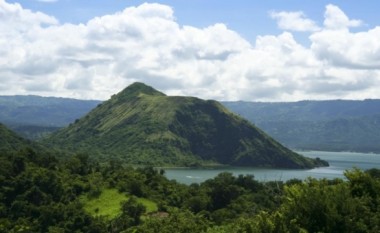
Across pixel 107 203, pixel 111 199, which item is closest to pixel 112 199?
pixel 111 199

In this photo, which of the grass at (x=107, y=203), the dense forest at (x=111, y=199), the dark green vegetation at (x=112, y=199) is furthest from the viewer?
the grass at (x=107, y=203)

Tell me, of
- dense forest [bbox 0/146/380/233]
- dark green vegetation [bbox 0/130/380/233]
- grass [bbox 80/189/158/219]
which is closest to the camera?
dark green vegetation [bbox 0/130/380/233]

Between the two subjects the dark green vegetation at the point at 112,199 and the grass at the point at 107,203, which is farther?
the grass at the point at 107,203

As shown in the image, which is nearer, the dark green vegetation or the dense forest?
the dark green vegetation

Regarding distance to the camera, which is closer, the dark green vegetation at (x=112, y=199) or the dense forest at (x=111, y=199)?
the dark green vegetation at (x=112, y=199)

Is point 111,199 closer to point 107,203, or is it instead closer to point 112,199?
point 112,199

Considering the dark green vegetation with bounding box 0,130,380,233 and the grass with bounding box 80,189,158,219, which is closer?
the dark green vegetation with bounding box 0,130,380,233

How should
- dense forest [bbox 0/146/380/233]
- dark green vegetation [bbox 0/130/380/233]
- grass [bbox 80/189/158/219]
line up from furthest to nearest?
grass [bbox 80/189/158/219], dense forest [bbox 0/146/380/233], dark green vegetation [bbox 0/130/380/233]

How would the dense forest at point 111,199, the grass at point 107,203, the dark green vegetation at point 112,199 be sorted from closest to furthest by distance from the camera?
the dark green vegetation at point 112,199 → the dense forest at point 111,199 → the grass at point 107,203
